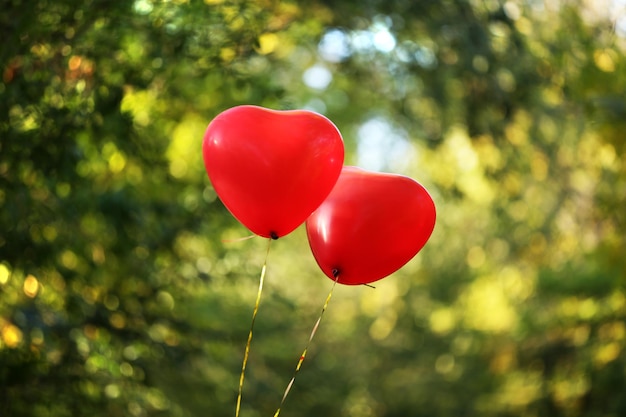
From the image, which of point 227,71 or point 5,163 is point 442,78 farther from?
point 5,163

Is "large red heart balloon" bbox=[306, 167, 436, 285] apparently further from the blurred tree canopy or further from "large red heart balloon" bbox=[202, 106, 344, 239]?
the blurred tree canopy

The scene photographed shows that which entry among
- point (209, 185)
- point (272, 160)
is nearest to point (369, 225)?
point (272, 160)

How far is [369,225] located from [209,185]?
3091 millimetres

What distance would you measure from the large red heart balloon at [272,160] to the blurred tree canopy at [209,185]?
127cm

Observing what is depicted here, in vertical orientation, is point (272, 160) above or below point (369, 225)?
above

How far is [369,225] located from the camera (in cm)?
284

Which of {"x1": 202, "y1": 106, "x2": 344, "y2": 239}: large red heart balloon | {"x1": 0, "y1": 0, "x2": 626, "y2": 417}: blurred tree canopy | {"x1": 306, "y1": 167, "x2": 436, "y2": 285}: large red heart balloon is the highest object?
{"x1": 202, "y1": 106, "x2": 344, "y2": 239}: large red heart balloon

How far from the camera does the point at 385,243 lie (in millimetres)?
2877

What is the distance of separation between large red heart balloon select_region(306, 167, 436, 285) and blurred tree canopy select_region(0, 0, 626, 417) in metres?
1.45

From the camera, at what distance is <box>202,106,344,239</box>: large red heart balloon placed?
2.75 m

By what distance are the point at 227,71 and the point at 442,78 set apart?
2.14 m

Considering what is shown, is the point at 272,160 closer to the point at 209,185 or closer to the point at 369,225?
the point at 369,225

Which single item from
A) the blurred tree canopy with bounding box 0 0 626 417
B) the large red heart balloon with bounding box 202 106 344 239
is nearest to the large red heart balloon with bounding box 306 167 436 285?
the large red heart balloon with bounding box 202 106 344 239

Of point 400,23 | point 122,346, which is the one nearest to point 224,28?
point 400,23
